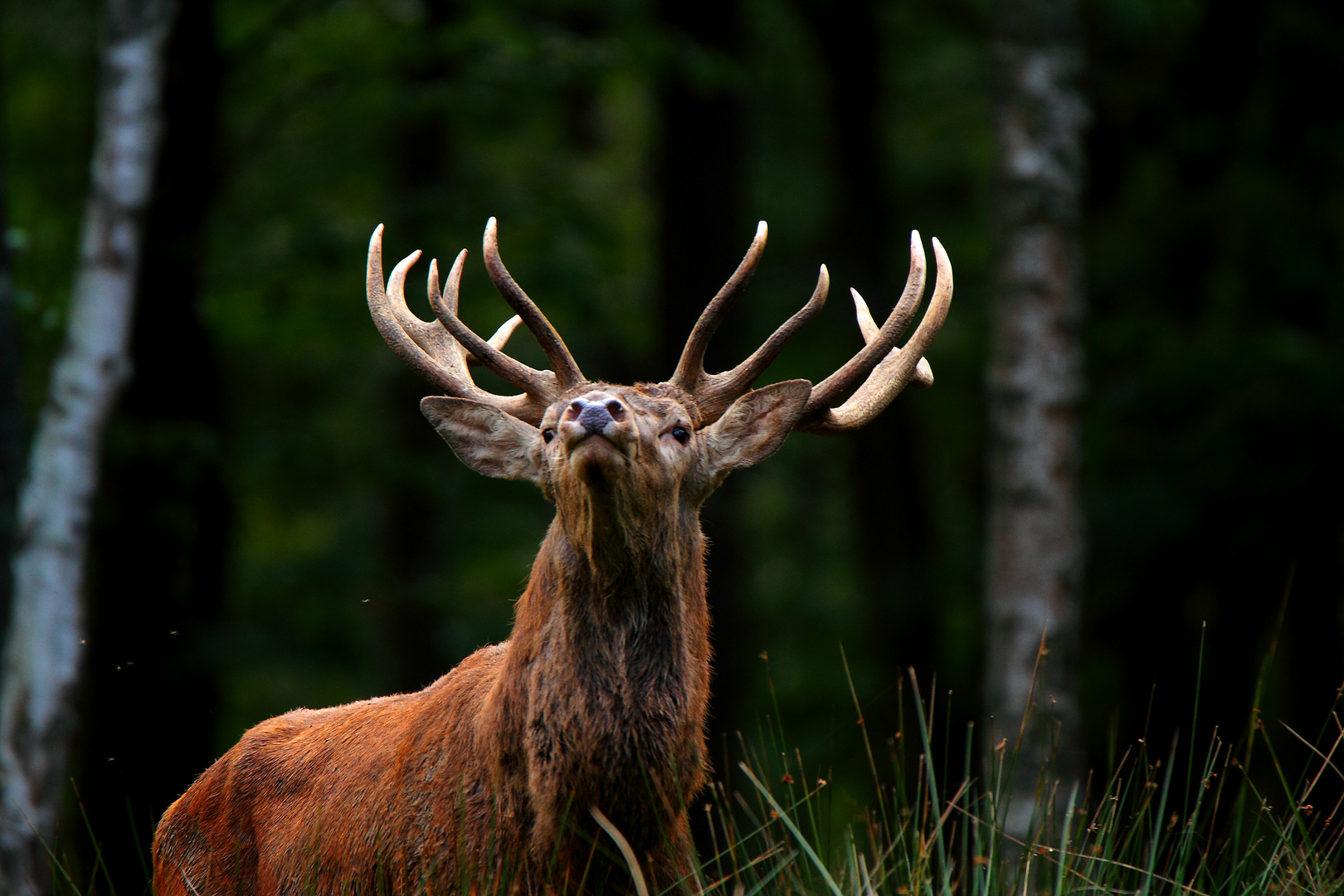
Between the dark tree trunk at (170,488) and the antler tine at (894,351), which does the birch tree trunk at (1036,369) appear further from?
the dark tree trunk at (170,488)

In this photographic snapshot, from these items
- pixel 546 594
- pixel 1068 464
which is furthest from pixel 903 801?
pixel 1068 464

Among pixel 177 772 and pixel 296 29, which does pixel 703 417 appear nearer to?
pixel 177 772

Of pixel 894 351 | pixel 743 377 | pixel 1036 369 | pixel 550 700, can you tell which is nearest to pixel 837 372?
pixel 743 377

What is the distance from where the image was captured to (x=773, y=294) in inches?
609

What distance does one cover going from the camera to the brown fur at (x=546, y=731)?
395cm

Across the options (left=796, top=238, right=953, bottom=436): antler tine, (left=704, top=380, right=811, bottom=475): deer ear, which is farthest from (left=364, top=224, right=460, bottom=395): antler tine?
(left=796, top=238, right=953, bottom=436): antler tine

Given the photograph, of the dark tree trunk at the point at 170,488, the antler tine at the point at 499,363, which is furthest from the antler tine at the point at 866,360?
the dark tree trunk at the point at 170,488

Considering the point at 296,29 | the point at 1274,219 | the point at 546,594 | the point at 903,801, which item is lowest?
the point at 903,801

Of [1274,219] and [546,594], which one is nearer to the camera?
[546,594]

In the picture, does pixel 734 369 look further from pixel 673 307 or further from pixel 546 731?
pixel 673 307

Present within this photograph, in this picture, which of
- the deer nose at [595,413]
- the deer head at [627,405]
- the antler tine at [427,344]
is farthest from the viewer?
the antler tine at [427,344]

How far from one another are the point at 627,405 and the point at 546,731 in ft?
3.07

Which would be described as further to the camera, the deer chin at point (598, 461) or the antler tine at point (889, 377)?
the antler tine at point (889, 377)

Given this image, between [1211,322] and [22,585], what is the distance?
9.33 meters
